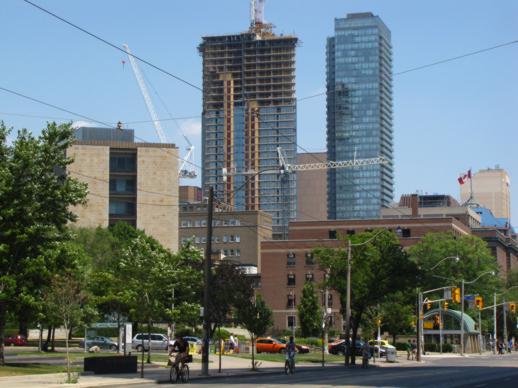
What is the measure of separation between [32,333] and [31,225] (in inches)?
2658

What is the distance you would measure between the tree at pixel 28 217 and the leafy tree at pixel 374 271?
24.4 m

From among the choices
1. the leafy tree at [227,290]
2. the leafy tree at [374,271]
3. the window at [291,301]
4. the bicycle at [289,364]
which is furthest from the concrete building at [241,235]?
the bicycle at [289,364]

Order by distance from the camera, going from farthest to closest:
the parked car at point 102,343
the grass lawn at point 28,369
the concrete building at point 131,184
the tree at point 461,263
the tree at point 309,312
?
the concrete building at point 131,184 → the tree at point 461,263 → the tree at point 309,312 → the parked car at point 102,343 → the grass lawn at point 28,369

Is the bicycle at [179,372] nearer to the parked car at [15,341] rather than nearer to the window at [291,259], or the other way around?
the parked car at [15,341]

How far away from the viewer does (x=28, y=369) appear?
44438 millimetres

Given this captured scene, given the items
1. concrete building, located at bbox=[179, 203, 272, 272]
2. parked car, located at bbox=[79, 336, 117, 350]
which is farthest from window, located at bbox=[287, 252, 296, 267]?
parked car, located at bbox=[79, 336, 117, 350]

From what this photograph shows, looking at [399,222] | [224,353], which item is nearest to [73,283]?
[224,353]

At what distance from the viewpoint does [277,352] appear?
85688 millimetres

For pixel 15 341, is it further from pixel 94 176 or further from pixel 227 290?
pixel 94 176

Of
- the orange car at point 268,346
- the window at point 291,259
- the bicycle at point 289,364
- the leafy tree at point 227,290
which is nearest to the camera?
the bicycle at point 289,364

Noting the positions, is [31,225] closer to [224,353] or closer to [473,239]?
[224,353]

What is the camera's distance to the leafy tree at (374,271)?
6444 centimetres

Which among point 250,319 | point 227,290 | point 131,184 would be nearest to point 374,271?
point 227,290

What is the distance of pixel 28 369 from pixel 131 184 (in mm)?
101591
